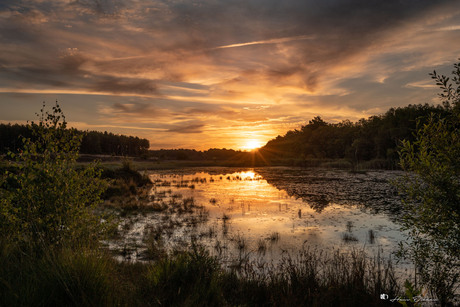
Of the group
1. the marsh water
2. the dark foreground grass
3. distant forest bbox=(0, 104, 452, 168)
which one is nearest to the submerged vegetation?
the dark foreground grass

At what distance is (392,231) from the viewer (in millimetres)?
12688

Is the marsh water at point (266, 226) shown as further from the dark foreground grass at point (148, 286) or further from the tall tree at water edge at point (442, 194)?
the tall tree at water edge at point (442, 194)

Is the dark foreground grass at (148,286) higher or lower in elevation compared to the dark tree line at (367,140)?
lower

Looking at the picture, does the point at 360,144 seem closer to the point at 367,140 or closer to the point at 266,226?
the point at 367,140

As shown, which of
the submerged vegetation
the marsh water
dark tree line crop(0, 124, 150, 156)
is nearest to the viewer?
the submerged vegetation

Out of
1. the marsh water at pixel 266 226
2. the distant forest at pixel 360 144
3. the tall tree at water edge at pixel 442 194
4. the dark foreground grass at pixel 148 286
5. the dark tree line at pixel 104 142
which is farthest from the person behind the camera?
the dark tree line at pixel 104 142

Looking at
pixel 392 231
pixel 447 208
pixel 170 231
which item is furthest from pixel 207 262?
pixel 392 231

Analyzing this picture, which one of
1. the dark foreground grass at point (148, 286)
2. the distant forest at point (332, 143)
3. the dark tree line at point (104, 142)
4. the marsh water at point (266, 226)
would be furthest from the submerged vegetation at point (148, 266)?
the dark tree line at point (104, 142)

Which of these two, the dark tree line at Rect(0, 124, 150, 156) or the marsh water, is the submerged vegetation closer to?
the marsh water

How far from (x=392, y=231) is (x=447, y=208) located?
7.51 m

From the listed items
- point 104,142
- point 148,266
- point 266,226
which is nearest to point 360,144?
point 266,226

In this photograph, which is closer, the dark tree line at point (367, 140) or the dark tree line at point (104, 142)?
the dark tree line at point (367, 140)

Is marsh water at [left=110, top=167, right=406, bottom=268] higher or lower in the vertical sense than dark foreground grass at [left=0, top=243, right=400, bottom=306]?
lower

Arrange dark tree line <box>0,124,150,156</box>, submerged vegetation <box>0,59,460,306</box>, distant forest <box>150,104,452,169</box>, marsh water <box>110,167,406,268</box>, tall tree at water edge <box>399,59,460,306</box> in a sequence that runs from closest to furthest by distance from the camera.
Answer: submerged vegetation <box>0,59,460,306</box> → tall tree at water edge <box>399,59,460,306</box> → marsh water <box>110,167,406,268</box> → distant forest <box>150,104,452,169</box> → dark tree line <box>0,124,150,156</box>
